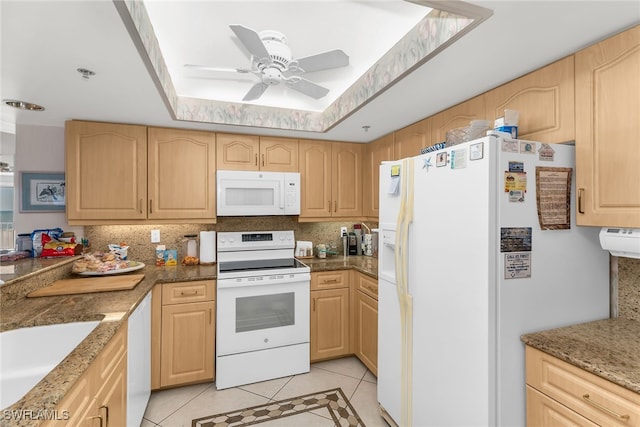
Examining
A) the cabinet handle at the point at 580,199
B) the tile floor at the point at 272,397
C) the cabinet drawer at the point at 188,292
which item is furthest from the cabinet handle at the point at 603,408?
the cabinet drawer at the point at 188,292

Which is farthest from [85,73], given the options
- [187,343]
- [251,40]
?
[187,343]

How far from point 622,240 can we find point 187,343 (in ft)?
9.13

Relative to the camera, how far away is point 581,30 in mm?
1310

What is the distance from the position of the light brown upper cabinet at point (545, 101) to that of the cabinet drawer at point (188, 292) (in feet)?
7.92

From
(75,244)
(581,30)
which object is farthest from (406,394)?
(75,244)

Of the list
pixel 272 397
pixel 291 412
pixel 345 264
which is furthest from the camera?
pixel 345 264

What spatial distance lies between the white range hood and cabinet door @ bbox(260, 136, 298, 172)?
7.77 feet

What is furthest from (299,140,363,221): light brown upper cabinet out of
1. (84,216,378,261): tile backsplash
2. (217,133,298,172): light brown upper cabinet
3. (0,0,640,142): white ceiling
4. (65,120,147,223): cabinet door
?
(65,120,147,223): cabinet door

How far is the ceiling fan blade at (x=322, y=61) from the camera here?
4.95 feet

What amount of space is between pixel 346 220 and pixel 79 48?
255 centimetres

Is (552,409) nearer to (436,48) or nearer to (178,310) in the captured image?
(436,48)

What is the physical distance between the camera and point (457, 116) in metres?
2.11

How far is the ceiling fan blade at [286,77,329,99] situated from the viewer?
1.77 meters

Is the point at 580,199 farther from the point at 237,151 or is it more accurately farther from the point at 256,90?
the point at 237,151
